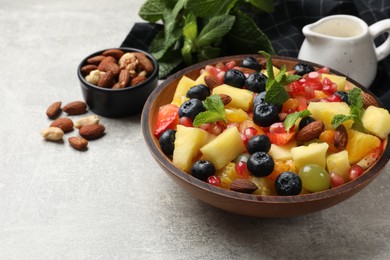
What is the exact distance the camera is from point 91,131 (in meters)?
2.06

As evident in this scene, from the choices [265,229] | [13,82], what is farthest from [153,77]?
[265,229]

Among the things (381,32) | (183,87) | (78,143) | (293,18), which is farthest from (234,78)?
(293,18)

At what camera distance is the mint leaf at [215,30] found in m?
2.30

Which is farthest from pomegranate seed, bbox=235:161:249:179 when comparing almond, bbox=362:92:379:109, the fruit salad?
almond, bbox=362:92:379:109

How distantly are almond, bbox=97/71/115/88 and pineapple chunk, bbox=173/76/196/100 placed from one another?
37cm

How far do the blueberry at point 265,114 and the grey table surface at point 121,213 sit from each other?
315 mm

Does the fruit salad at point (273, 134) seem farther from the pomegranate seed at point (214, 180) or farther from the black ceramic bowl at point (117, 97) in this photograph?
the black ceramic bowl at point (117, 97)

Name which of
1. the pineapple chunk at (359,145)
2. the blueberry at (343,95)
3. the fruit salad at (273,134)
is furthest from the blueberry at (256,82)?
the pineapple chunk at (359,145)

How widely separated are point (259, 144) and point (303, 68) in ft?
1.55

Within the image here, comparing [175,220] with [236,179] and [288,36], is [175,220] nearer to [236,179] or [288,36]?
[236,179]

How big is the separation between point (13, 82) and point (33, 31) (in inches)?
17.4

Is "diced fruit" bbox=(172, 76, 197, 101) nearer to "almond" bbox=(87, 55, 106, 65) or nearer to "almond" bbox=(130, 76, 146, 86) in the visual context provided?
"almond" bbox=(130, 76, 146, 86)

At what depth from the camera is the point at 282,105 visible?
5.67 ft

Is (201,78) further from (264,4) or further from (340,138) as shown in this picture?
(264,4)
